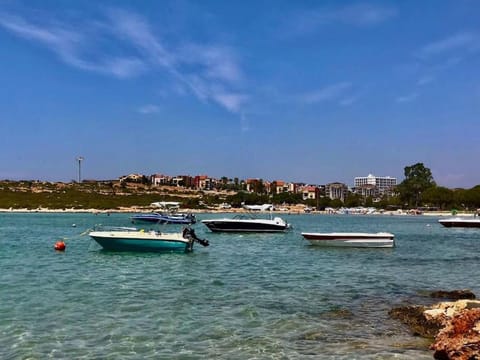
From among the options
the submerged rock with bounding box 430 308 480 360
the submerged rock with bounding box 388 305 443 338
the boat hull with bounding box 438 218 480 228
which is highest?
the submerged rock with bounding box 430 308 480 360

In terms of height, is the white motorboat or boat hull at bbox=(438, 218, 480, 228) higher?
the white motorboat

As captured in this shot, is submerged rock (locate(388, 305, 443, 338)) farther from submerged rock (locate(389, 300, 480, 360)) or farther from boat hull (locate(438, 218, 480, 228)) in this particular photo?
boat hull (locate(438, 218, 480, 228))

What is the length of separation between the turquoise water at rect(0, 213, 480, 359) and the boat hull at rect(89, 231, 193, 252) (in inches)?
36.0

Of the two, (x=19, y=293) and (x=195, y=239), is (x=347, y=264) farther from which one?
(x=19, y=293)

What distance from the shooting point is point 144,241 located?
38688 mm

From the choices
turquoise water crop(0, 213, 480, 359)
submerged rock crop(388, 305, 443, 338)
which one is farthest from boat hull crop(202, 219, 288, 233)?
submerged rock crop(388, 305, 443, 338)

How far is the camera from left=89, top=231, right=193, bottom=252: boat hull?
127 feet

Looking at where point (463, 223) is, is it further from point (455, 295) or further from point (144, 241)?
point (455, 295)

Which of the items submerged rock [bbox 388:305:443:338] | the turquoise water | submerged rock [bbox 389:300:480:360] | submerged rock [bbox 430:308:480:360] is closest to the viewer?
submerged rock [bbox 430:308:480:360]

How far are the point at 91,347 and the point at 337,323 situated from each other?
7.65 m

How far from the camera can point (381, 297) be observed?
22.7 meters

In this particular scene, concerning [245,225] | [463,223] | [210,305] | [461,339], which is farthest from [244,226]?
[461,339]

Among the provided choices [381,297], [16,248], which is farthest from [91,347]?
[16,248]

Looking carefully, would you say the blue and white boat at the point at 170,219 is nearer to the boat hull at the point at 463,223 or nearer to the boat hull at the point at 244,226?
the boat hull at the point at 244,226
